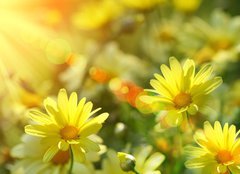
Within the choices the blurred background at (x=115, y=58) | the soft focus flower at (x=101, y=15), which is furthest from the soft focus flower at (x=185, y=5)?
the soft focus flower at (x=101, y=15)

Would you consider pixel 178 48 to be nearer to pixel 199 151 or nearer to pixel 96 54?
pixel 96 54

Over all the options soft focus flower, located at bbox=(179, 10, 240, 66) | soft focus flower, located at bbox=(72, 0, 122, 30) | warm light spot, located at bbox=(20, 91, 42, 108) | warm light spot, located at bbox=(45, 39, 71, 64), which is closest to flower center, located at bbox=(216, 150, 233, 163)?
warm light spot, located at bbox=(20, 91, 42, 108)

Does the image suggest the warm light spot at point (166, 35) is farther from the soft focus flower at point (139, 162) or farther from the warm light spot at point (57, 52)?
the soft focus flower at point (139, 162)

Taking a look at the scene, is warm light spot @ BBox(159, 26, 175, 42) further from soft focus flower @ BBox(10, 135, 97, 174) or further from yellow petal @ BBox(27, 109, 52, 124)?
yellow petal @ BBox(27, 109, 52, 124)

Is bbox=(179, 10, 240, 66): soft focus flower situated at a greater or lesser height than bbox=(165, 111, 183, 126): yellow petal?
greater

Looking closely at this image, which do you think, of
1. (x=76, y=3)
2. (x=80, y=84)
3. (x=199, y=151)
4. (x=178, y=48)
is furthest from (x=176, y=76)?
(x=76, y=3)

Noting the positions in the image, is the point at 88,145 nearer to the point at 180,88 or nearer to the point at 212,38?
the point at 180,88
